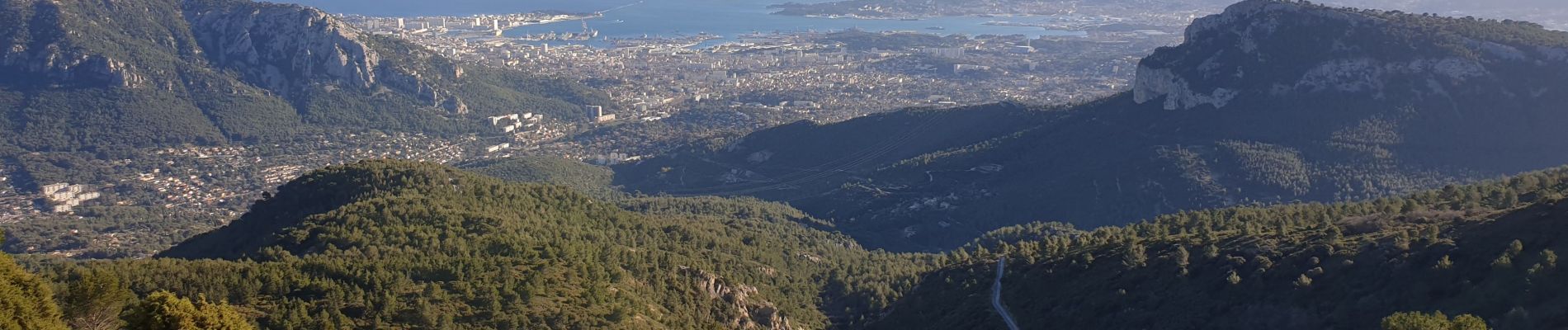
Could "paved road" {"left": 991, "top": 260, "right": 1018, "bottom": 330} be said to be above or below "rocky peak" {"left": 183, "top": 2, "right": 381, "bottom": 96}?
below

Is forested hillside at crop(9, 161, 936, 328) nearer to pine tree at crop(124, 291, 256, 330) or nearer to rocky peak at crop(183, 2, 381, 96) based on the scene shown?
pine tree at crop(124, 291, 256, 330)

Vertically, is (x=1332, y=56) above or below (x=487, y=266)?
above

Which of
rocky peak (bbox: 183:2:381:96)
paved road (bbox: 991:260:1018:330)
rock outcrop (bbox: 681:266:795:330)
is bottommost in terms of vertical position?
rock outcrop (bbox: 681:266:795:330)

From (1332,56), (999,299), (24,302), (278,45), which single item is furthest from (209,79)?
(1332,56)

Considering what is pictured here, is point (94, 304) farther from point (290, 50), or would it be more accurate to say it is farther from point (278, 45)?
point (278, 45)

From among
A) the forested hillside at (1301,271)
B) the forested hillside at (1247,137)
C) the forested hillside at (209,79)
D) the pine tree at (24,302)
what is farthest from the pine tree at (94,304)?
the forested hillside at (209,79)

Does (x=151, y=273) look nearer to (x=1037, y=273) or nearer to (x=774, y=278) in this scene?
(x=774, y=278)

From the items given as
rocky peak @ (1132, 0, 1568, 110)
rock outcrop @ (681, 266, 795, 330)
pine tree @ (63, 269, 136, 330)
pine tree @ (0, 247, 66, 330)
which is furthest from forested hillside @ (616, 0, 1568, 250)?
pine tree @ (0, 247, 66, 330)
